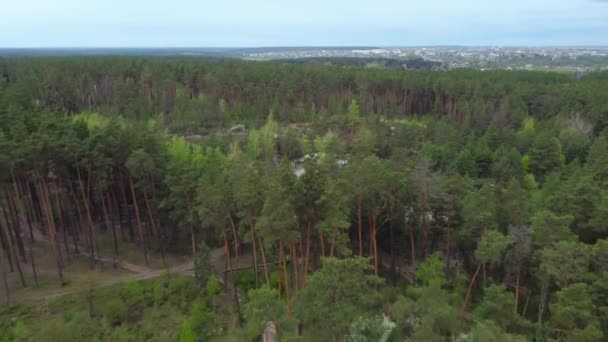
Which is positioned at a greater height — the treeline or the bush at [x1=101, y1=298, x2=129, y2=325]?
the treeline

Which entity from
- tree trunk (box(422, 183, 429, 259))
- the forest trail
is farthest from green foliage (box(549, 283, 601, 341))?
the forest trail

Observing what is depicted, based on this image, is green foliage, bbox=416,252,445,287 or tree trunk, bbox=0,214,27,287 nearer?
green foliage, bbox=416,252,445,287

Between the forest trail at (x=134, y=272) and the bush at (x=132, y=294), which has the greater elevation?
the bush at (x=132, y=294)

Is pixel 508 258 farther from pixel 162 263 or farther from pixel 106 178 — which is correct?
pixel 106 178

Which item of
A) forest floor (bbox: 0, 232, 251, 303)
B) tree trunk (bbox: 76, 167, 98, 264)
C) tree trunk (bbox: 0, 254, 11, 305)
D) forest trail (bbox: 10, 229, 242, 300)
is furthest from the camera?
tree trunk (bbox: 76, 167, 98, 264)

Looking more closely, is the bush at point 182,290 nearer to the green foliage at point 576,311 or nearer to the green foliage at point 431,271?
the green foliage at point 431,271

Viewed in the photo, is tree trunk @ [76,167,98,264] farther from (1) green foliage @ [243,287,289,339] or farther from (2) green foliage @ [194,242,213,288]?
(1) green foliage @ [243,287,289,339]

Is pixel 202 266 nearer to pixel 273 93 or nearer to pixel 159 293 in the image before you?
pixel 159 293

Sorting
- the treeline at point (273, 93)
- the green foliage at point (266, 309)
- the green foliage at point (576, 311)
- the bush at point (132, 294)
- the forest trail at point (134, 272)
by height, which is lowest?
the forest trail at point (134, 272)

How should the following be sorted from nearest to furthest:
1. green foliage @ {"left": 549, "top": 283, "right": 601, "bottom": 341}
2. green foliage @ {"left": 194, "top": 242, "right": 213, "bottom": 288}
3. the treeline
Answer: green foliage @ {"left": 549, "top": 283, "right": 601, "bottom": 341} → green foliage @ {"left": 194, "top": 242, "right": 213, "bottom": 288} → the treeline

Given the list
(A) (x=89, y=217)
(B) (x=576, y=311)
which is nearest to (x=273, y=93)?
(A) (x=89, y=217)

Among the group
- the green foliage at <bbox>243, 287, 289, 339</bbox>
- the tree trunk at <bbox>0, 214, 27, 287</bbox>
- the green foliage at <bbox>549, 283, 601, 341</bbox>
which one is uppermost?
the green foliage at <bbox>243, 287, 289, 339</bbox>

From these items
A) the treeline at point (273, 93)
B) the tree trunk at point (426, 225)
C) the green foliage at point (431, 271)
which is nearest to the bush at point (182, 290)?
the green foliage at point (431, 271)
